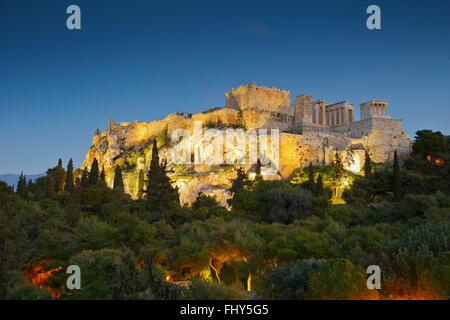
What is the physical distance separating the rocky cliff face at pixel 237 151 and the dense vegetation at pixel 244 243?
6649 mm

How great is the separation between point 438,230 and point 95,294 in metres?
14.8

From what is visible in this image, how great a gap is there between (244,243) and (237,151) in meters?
30.9

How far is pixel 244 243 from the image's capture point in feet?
Answer: 67.5

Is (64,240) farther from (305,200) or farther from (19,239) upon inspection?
(305,200)

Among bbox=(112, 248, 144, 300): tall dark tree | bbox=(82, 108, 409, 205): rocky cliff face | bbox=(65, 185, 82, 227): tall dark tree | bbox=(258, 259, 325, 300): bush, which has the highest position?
bbox=(82, 108, 409, 205): rocky cliff face

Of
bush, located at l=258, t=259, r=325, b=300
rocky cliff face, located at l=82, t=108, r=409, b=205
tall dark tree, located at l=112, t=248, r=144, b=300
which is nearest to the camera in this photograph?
tall dark tree, located at l=112, t=248, r=144, b=300

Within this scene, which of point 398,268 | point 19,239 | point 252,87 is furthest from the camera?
point 252,87

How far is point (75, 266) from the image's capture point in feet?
52.4

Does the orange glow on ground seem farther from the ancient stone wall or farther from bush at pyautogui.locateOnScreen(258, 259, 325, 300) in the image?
the ancient stone wall

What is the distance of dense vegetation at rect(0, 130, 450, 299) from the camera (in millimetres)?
12758

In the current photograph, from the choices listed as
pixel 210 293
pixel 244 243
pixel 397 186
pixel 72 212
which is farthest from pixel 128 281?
pixel 397 186

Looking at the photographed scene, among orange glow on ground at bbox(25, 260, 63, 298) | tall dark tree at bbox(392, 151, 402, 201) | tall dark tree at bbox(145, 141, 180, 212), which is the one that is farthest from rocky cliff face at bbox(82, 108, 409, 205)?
orange glow on ground at bbox(25, 260, 63, 298)
